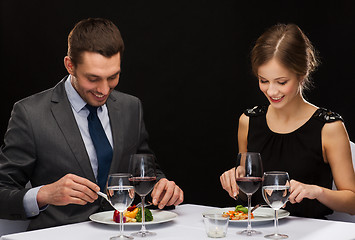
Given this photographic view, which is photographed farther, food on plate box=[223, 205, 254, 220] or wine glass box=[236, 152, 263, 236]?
food on plate box=[223, 205, 254, 220]

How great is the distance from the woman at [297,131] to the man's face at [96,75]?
691 millimetres

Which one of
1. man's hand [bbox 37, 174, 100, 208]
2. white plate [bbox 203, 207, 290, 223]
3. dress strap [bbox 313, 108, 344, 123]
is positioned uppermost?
dress strap [bbox 313, 108, 344, 123]

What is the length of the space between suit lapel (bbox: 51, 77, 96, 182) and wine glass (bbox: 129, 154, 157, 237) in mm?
558

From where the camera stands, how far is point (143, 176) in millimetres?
1818

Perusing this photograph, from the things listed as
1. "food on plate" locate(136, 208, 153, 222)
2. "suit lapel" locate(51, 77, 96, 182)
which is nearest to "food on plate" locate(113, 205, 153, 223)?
"food on plate" locate(136, 208, 153, 222)

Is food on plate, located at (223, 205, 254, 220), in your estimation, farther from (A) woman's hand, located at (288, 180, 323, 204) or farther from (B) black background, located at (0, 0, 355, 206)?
(B) black background, located at (0, 0, 355, 206)

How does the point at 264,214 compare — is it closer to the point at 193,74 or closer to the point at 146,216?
the point at 146,216

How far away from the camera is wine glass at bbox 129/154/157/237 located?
71.0 inches

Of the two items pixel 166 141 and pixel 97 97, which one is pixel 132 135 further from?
pixel 166 141

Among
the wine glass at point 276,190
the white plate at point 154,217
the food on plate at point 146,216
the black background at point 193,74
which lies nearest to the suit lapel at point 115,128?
the white plate at point 154,217

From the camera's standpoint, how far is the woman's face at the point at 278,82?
2.43 meters

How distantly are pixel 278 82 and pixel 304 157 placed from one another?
0.41m

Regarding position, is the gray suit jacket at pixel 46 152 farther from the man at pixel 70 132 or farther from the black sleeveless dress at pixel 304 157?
the black sleeveless dress at pixel 304 157

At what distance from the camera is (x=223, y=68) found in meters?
4.18
